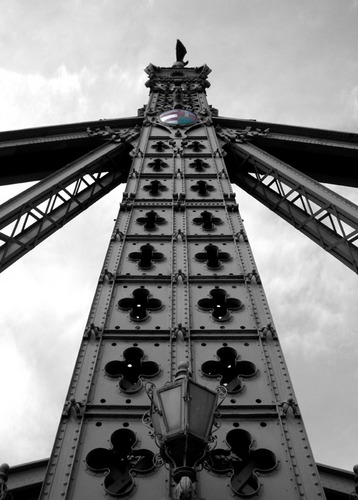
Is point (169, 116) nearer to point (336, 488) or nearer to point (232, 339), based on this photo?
point (232, 339)

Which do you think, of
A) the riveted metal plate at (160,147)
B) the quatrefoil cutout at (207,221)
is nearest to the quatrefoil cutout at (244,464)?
the quatrefoil cutout at (207,221)

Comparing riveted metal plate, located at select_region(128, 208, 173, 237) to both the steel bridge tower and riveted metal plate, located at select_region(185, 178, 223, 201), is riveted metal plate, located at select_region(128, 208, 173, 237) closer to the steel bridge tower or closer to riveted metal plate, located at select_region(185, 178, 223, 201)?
the steel bridge tower

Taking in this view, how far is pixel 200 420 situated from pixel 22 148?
2139 cm

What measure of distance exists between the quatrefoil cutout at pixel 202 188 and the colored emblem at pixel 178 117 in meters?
8.12

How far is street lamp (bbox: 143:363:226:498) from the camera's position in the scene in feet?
20.5

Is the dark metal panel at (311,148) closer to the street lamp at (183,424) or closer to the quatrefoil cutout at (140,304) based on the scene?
the quatrefoil cutout at (140,304)

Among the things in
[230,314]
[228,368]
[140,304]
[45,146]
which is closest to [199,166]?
[45,146]

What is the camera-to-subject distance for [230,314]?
13.6 meters

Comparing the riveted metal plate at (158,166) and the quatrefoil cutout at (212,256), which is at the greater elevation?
the riveted metal plate at (158,166)

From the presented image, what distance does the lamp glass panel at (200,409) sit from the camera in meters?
6.32

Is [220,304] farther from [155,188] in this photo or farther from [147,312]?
[155,188]

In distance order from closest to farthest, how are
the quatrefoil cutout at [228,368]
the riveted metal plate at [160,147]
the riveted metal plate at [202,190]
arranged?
the quatrefoil cutout at [228,368]
the riveted metal plate at [202,190]
the riveted metal plate at [160,147]

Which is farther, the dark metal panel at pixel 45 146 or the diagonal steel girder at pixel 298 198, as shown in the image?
the dark metal panel at pixel 45 146

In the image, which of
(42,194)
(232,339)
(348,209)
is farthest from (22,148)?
(232,339)
